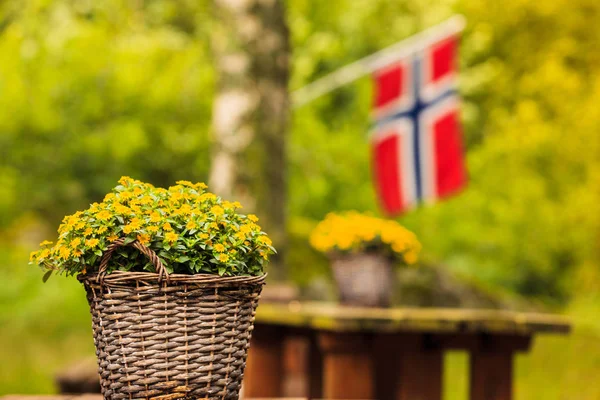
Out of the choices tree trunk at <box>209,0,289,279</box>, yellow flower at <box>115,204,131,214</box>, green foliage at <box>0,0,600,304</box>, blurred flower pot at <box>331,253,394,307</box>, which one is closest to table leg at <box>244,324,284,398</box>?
blurred flower pot at <box>331,253,394,307</box>

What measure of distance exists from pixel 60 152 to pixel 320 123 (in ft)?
11.9

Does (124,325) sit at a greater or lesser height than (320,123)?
lesser

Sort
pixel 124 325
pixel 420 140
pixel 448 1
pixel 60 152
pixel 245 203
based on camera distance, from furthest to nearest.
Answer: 1. pixel 448 1
2. pixel 60 152
3. pixel 420 140
4. pixel 245 203
5. pixel 124 325

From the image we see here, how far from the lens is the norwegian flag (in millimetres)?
8250

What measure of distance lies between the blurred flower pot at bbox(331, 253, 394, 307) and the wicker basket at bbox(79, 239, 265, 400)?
7.82 feet

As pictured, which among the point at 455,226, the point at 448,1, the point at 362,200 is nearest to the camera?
the point at 362,200

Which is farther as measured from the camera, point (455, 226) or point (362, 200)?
point (455, 226)

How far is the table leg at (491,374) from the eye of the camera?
4.24m

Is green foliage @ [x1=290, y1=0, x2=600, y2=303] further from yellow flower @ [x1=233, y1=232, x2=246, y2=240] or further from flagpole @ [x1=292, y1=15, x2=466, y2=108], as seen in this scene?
yellow flower @ [x1=233, y1=232, x2=246, y2=240]

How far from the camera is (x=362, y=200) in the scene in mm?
12367

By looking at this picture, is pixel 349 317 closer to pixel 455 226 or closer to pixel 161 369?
pixel 161 369

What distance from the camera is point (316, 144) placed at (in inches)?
476

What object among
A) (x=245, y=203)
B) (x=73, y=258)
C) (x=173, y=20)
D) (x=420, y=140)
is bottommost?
(x=73, y=258)

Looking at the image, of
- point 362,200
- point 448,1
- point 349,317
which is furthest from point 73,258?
point 448,1
